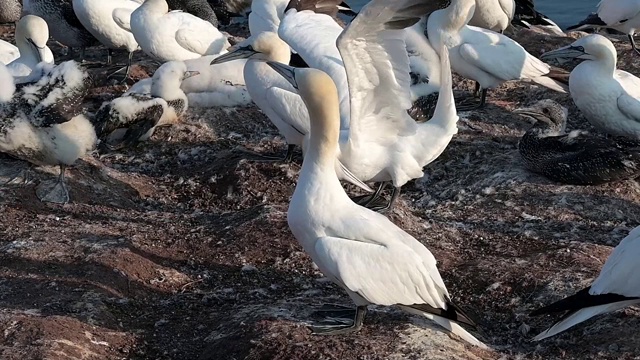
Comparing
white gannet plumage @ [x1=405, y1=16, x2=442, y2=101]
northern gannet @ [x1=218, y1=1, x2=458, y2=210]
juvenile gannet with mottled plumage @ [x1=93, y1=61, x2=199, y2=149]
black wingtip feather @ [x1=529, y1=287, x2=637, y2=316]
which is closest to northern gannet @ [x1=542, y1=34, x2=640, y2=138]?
white gannet plumage @ [x1=405, y1=16, x2=442, y2=101]

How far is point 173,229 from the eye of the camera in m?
7.34

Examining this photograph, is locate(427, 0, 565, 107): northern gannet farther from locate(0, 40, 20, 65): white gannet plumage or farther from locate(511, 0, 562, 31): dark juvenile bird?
locate(0, 40, 20, 65): white gannet plumage

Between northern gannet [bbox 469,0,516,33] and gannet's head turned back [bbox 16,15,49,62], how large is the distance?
4.11 meters

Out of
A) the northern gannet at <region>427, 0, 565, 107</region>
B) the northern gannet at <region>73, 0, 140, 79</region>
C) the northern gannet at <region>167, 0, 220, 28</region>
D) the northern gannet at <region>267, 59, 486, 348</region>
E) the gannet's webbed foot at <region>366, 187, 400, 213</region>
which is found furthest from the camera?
the northern gannet at <region>167, 0, 220, 28</region>

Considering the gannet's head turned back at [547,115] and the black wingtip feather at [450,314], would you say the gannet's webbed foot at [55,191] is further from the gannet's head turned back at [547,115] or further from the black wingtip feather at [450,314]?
the gannet's head turned back at [547,115]

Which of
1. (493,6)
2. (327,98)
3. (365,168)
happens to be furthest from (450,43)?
(327,98)

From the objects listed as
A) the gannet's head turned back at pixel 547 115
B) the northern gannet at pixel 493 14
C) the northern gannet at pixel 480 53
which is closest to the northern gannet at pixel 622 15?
the northern gannet at pixel 493 14

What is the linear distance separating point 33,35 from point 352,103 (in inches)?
151

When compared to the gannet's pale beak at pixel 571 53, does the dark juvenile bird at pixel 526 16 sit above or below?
below

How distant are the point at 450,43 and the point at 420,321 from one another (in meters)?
4.27

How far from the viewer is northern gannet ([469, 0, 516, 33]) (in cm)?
1106

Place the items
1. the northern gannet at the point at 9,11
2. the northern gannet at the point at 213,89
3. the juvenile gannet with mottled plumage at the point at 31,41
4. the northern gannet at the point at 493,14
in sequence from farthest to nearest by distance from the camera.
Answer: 1. the northern gannet at the point at 9,11
2. the northern gannet at the point at 493,14
3. the juvenile gannet with mottled plumage at the point at 31,41
4. the northern gannet at the point at 213,89

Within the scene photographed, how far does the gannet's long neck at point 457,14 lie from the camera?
923cm

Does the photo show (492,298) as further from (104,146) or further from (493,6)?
(493,6)
